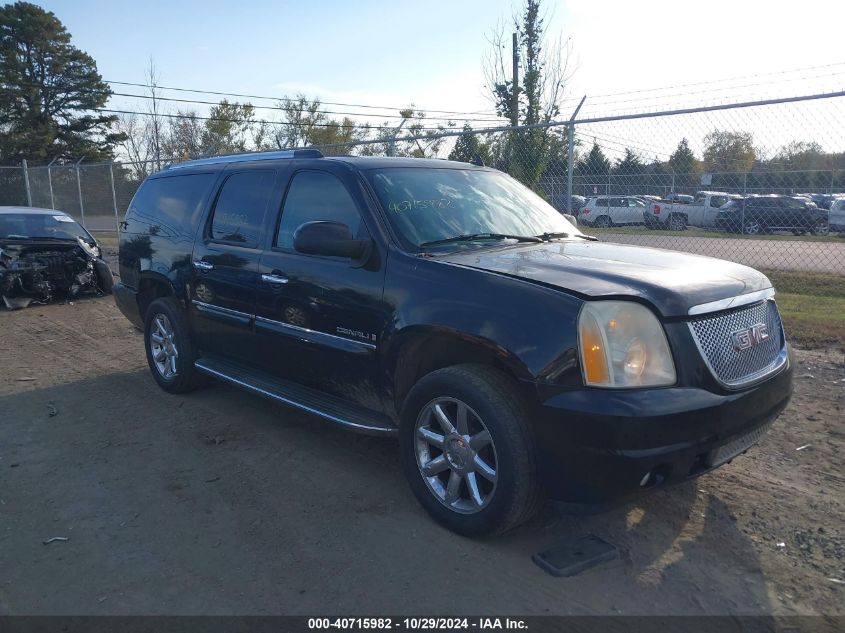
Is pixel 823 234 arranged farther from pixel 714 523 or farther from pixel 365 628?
pixel 365 628

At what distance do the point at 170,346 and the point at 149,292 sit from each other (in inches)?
27.9

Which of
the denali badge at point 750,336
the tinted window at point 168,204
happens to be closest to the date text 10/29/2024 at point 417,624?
the denali badge at point 750,336

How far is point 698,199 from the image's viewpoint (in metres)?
8.59

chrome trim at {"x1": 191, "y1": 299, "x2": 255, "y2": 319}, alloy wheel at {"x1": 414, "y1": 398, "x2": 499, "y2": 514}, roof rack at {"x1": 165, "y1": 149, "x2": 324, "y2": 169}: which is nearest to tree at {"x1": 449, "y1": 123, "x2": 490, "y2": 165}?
roof rack at {"x1": 165, "y1": 149, "x2": 324, "y2": 169}

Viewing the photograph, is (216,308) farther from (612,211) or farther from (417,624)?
(612,211)

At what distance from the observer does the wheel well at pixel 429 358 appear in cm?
345

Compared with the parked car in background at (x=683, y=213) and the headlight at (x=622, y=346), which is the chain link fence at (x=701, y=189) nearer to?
the parked car in background at (x=683, y=213)

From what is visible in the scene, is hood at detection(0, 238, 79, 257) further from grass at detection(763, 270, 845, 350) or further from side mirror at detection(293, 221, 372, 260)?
grass at detection(763, 270, 845, 350)

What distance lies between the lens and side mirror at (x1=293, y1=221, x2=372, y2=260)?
155 inches

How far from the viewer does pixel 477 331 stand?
334 centimetres

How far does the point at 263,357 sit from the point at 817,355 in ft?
16.5

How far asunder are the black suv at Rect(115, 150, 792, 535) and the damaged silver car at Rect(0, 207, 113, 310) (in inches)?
239

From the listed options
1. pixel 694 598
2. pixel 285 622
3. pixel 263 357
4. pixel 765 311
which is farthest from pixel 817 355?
pixel 285 622

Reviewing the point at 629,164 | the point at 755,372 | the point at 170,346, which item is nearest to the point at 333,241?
the point at 755,372
